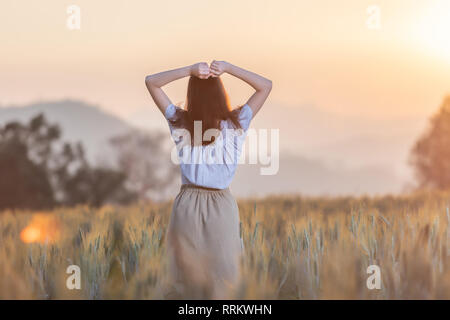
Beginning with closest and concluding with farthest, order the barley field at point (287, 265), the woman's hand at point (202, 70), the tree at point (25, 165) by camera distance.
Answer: the barley field at point (287, 265) < the woman's hand at point (202, 70) < the tree at point (25, 165)

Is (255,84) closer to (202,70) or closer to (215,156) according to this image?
(202,70)

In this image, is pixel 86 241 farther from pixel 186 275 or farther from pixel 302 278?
pixel 302 278

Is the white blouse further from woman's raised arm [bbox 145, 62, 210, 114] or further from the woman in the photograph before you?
woman's raised arm [bbox 145, 62, 210, 114]

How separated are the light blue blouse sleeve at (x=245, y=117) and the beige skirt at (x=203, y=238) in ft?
1.48

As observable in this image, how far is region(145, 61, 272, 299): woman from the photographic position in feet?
10.1

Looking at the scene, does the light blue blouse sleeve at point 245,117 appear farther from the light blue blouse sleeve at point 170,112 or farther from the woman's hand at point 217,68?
the light blue blouse sleeve at point 170,112

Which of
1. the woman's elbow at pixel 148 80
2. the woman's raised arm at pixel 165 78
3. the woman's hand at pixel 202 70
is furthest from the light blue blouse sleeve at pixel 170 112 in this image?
the woman's hand at pixel 202 70

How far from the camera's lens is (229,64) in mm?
3094

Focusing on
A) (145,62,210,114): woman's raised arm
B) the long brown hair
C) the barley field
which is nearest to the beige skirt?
the barley field

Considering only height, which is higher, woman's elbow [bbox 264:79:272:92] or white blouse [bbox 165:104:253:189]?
woman's elbow [bbox 264:79:272:92]

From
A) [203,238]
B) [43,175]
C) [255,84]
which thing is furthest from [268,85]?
[43,175]

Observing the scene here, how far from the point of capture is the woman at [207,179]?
3068 millimetres

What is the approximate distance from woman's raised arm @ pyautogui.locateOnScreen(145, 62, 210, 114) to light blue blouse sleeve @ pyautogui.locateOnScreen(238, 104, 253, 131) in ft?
1.10

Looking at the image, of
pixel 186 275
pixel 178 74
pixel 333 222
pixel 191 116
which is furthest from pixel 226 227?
pixel 333 222
